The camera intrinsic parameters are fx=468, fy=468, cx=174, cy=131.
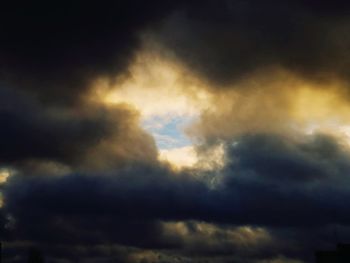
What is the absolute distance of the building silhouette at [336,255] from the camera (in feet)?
487

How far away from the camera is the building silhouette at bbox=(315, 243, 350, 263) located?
A: 148375 millimetres

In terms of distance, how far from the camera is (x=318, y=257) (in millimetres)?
154000

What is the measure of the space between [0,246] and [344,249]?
432 ft

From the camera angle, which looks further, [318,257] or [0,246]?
[0,246]

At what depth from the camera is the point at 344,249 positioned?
150 m

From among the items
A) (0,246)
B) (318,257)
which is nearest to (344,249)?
(318,257)

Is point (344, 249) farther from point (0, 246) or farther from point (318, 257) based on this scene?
point (0, 246)

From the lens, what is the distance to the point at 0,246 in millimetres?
190250

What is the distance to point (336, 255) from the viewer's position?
150500 millimetres

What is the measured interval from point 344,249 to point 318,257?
29.8 feet

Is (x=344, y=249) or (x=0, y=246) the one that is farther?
(x=0, y=246)
